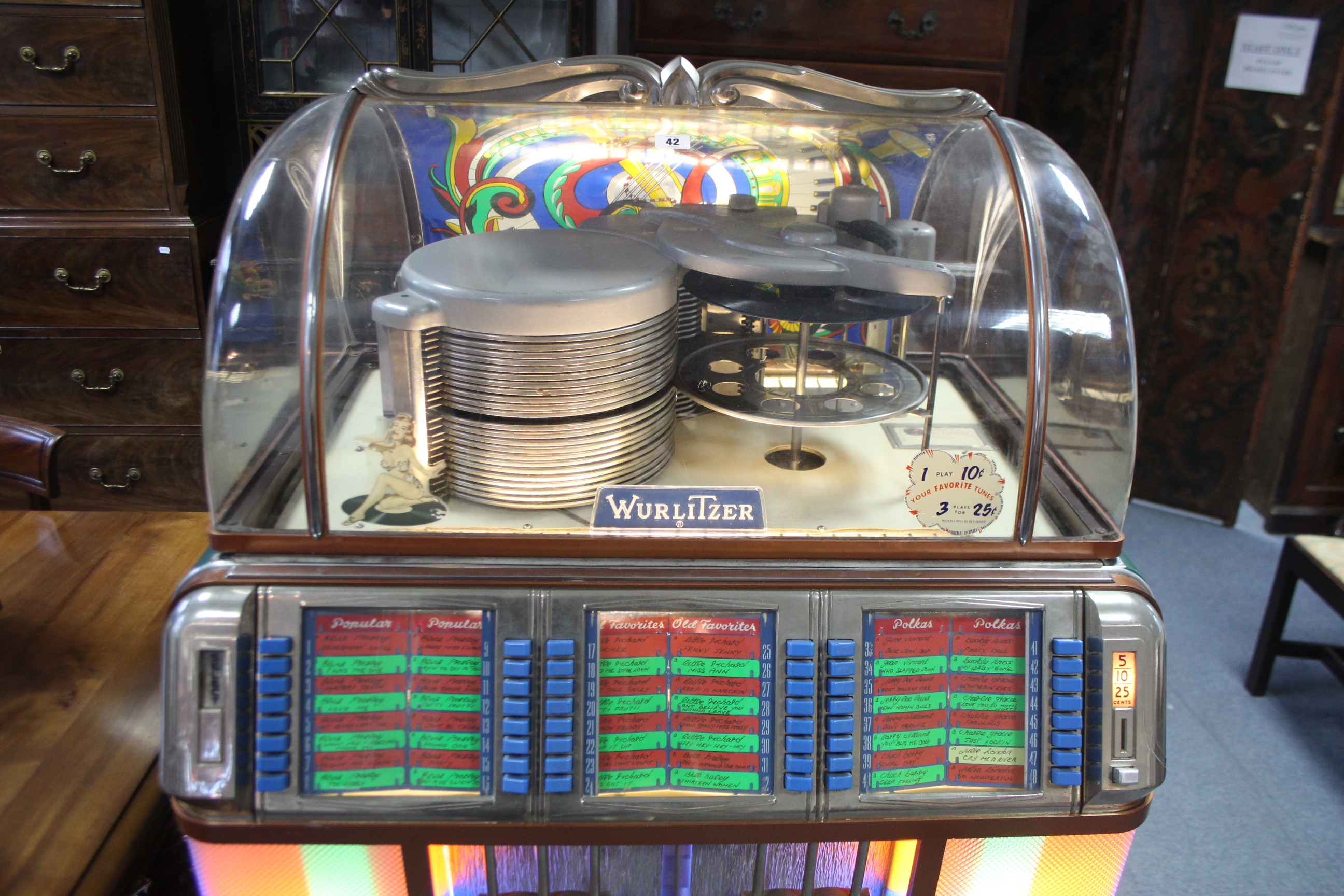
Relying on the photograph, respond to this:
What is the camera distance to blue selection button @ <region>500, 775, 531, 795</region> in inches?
39.4

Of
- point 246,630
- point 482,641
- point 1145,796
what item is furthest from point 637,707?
point 1145,796

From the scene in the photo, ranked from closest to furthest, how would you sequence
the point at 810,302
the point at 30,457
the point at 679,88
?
1. the point at 810,302
2. the point at 679,88
3. the point at 30,457

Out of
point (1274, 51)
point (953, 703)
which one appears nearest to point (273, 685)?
point (953, 703)

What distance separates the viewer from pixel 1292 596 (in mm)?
2334

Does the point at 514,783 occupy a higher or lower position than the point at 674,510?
lower

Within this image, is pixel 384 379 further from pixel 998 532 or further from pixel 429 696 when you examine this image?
pixel 998 532

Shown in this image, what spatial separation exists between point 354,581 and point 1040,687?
0.74 m

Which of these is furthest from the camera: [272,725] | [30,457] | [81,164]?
[81,164]

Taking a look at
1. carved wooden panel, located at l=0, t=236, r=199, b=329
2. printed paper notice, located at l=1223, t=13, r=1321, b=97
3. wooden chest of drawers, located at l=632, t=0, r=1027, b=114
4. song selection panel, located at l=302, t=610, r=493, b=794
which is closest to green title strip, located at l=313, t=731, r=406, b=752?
song selection panel, located at l=302, t=610, r=493, b=794

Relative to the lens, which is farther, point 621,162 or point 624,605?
point 621,162

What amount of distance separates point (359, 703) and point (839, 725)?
0.51m

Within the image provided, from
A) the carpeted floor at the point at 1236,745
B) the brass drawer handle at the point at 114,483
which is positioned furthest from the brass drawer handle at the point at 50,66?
the carpeted floor at the point at 1236,745

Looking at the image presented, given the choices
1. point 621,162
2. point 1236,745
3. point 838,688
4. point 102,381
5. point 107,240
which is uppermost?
point 621,162

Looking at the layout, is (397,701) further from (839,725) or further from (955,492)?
(955,492)
